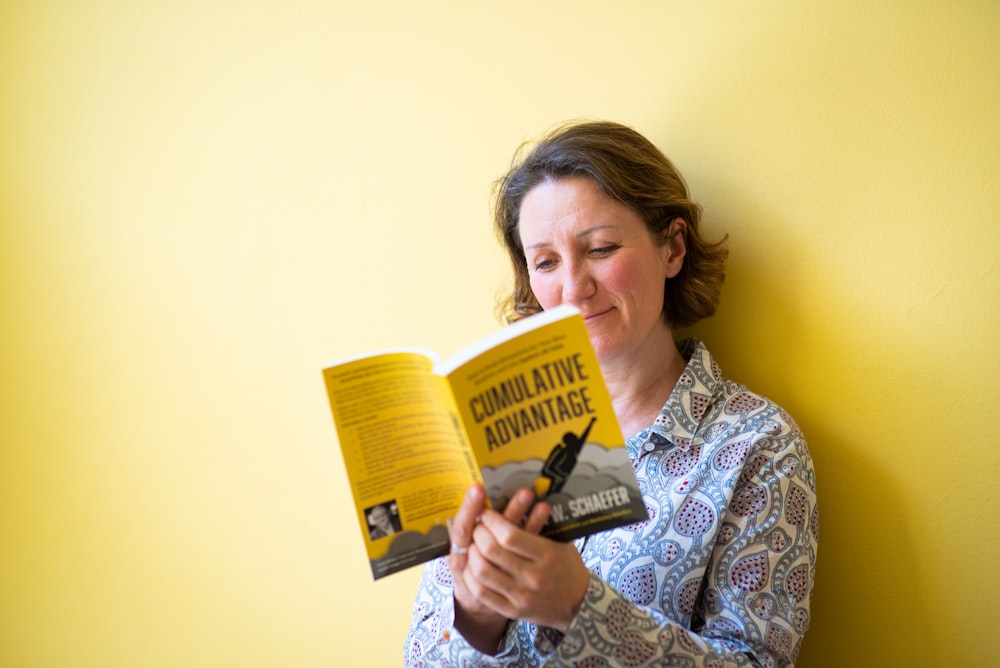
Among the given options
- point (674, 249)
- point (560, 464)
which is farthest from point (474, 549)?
point (674, 249)

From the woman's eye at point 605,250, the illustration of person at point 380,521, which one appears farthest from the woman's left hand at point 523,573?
the woman's eye at point 605,250

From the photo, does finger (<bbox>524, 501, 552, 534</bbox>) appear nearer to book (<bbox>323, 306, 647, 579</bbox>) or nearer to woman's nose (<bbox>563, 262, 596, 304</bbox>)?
book (<bbox>323, 306, 647, 579</bbox>)

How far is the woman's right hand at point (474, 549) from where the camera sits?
1.01m

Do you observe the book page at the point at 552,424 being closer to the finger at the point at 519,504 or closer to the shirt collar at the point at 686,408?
the finger at the point at 519,504

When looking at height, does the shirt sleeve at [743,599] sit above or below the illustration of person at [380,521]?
below

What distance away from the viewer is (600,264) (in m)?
1.38

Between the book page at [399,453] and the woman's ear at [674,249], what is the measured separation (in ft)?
1.82

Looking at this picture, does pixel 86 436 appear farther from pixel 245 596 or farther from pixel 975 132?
pixel 975 132

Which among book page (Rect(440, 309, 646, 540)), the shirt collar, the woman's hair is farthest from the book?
the woman's hair

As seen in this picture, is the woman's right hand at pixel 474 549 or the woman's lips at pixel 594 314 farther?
the woman's lips at pixel 594 314

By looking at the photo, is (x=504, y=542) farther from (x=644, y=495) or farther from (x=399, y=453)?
(x=644, y=495)

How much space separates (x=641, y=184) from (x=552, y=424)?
0.56 m

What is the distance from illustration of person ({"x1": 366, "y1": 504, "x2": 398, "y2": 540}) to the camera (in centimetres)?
104

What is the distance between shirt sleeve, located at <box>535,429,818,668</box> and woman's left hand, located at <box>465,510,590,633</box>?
31 millimetres
